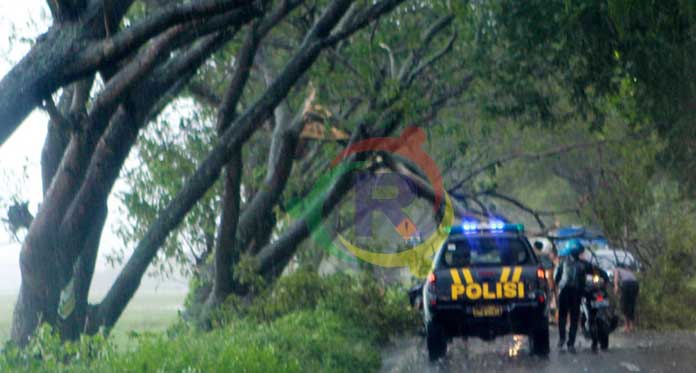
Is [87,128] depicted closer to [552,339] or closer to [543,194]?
[552,339]

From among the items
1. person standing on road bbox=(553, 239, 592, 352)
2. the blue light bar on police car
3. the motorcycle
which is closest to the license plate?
the blue light bar on police car

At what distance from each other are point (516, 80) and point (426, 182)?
5382 mm

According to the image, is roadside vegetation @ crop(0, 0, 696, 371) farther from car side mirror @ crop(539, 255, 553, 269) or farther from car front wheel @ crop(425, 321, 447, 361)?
car side mirror @ crop(539, 255, 553, 269)

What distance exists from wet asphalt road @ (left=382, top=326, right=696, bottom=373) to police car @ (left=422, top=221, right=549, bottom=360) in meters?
0.43

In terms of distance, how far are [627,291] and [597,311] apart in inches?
186

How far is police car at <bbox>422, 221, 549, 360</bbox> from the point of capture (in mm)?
18578

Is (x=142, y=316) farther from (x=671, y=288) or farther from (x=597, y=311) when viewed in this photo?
(x=597, y=311)

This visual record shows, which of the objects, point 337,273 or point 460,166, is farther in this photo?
point 460,166

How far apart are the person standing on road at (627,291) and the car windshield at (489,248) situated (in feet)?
13.7

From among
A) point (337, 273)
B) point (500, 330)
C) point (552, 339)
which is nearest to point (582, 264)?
point (500, 330)

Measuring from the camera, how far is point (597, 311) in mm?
19719

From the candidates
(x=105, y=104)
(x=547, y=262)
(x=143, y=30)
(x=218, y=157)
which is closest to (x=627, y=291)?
(x=547, y=262)

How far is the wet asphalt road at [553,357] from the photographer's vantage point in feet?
56.0

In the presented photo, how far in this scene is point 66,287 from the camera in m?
19.9
